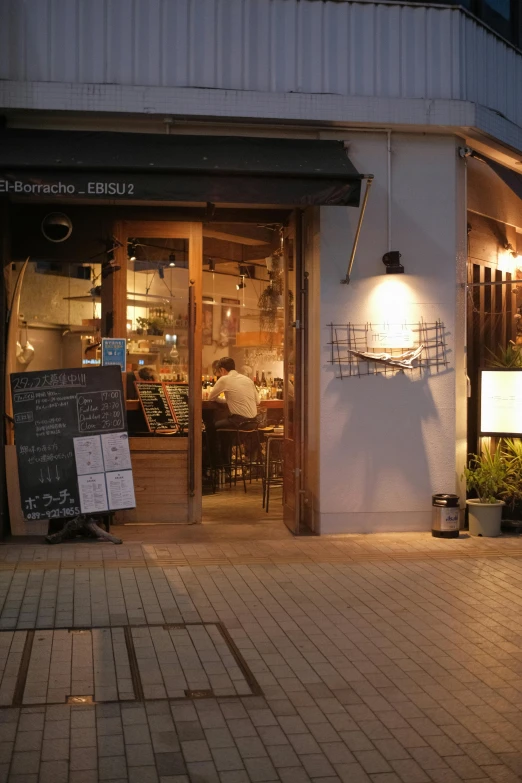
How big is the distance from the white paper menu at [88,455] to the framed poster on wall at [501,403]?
4122 millimetres

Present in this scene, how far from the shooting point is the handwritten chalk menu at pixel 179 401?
10.9 meters

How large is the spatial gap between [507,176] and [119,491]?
5422mm

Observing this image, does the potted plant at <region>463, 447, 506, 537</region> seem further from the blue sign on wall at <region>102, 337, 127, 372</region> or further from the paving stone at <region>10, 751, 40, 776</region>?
the paving stone at <region>10, 751, 40, 776</region>

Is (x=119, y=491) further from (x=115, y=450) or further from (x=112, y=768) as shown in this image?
(x=112, y=768)

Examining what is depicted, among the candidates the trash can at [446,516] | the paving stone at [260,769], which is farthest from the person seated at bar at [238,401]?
the paving stone at [260,769]

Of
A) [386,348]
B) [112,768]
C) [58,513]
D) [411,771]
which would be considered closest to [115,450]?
[58,513]

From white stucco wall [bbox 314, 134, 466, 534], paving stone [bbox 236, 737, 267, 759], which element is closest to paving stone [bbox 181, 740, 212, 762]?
paving stone [bbox 236, 737, 267, 759]

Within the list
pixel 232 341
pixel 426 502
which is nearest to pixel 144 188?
pixel 426 502

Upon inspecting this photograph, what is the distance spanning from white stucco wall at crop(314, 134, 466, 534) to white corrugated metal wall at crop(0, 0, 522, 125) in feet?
2.40

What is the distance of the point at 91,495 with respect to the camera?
9672mm

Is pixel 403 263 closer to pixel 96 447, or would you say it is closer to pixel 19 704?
pixel 96 447

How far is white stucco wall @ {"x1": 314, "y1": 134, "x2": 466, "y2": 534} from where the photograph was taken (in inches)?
404

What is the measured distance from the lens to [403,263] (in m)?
10.4

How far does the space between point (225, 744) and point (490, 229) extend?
869 centimetres
